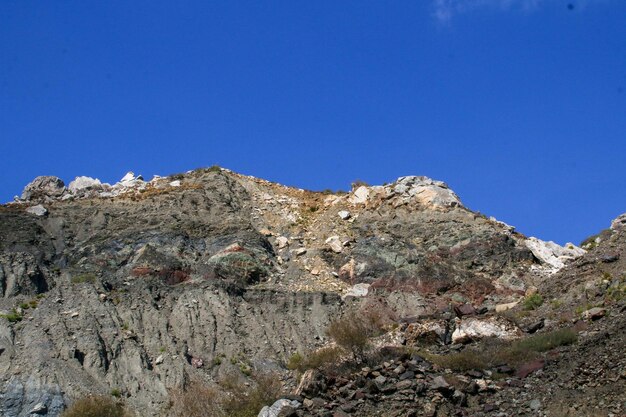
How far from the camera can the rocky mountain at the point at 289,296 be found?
32.4 metres

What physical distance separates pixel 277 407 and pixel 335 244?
19.1 metres

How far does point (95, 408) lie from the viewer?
33.8m

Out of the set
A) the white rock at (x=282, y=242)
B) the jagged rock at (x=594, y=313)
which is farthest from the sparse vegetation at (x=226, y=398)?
the white rock at (x=282, y=242)

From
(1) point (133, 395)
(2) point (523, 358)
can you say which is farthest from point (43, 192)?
(2) point (523, 358)

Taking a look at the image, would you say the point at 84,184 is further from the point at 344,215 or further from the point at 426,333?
the point at 426,333

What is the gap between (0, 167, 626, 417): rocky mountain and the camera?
32438 millimetres

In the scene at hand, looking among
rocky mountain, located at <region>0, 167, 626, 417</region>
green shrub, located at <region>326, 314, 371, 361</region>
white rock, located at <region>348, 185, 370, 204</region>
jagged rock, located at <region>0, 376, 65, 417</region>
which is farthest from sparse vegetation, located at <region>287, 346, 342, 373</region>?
white rock, located at <region>348, 185, 370, 204</region>

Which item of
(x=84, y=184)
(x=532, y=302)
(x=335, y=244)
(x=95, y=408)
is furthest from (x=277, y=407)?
(x=84, y=184)

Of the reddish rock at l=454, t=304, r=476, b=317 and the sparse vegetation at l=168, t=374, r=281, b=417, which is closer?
the sparse vegetation at l=168, t=374, r=281, b=417

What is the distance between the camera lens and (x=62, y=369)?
121 ft

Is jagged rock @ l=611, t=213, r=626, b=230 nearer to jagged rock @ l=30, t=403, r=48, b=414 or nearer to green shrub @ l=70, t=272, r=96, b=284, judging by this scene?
green shrub @ l=70, t=272, r=96, b=284

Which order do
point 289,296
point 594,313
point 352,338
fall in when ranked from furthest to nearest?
point 289,296 → point 352,338 → point 594,313

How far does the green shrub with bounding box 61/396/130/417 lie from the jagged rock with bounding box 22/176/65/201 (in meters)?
23.6

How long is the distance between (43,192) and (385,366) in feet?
99.7
